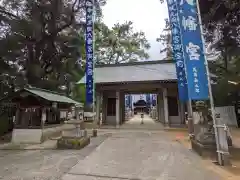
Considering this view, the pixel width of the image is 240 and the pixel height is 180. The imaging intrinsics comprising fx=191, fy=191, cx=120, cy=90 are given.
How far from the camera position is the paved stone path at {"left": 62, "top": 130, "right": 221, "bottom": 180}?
15.1 ft

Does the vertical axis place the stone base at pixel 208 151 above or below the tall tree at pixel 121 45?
below

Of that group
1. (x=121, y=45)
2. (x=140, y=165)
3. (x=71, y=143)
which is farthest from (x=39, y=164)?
(x=121, y=45)

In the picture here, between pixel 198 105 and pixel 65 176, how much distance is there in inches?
212

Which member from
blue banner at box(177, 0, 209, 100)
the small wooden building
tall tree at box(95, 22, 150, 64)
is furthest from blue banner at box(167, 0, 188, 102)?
tall tree at box(95, 22, 150, 64)

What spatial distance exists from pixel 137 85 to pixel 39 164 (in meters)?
10.8

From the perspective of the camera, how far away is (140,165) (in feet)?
18.1

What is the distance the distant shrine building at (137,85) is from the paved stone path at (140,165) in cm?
795

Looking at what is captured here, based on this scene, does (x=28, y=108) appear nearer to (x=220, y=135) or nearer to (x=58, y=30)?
(x=58, y=30)

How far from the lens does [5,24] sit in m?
12.2

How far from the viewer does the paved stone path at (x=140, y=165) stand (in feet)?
15.1

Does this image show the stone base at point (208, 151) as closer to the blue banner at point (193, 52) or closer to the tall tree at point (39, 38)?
the blue banner at point (193, 52)

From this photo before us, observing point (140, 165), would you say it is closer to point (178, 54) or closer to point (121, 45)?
point (178, 54)

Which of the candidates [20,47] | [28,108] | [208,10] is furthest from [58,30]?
[208,10]

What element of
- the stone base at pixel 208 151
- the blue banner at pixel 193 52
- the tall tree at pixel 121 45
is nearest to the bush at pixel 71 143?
the stone base at pixel 208 151
